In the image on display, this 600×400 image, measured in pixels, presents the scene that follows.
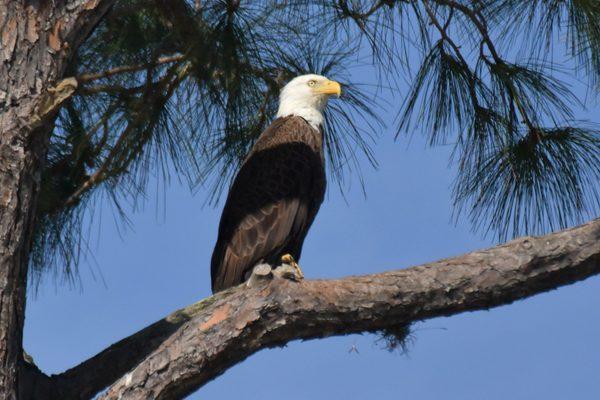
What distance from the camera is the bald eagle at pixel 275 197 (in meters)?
3.72

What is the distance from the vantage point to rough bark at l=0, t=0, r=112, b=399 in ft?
7.95

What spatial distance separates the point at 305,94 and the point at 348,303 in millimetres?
1496

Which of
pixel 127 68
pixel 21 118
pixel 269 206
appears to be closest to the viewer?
pixel 21 118

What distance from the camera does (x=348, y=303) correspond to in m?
2.52

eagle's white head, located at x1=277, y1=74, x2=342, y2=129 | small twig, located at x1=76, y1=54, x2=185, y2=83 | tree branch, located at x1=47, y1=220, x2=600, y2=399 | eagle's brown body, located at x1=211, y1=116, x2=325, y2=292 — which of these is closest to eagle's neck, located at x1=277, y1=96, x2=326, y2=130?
eagle's white head, located at x1=277, y1=74, x2=342, y2=129

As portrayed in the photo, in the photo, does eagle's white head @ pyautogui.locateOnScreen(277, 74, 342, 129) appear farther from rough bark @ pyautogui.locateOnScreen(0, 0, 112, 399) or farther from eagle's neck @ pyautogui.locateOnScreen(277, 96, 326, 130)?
rough bark @ pyautogui.locateOnScreen(0, 0, 112, 399)

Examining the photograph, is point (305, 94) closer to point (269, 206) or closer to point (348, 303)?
point (269, 206)

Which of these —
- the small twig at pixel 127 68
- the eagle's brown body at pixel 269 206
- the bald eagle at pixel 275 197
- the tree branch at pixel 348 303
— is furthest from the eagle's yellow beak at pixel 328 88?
the tree branch at pixel 348 303

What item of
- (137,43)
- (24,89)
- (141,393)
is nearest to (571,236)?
(141,393)

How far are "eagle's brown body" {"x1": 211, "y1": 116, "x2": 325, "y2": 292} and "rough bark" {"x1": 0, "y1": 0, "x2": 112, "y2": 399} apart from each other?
131 cm

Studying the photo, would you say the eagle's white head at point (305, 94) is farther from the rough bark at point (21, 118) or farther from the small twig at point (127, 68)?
the rough bark at point (21, 118)

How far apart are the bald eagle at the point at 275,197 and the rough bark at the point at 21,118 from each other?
4.31 ft

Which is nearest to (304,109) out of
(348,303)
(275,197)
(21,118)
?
(275,197)

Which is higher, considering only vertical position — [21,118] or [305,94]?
[305,94]
